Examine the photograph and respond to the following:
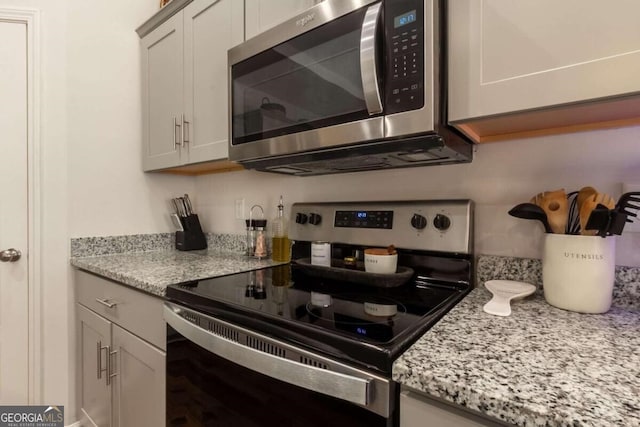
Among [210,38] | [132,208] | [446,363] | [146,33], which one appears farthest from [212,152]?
[446,363]

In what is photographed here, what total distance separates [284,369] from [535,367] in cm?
44

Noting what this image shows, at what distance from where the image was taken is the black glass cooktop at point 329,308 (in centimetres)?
63

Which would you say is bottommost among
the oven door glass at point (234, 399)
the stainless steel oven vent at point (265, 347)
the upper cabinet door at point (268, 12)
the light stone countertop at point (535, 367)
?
the oven door glass at point (234, 399)

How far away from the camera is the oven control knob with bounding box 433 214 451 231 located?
1.05 m

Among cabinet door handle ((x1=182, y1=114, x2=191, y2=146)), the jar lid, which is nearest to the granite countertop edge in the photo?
the jar lid

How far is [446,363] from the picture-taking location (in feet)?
1.78

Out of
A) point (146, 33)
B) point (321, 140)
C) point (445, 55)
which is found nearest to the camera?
point (445, 55)

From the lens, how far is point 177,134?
64.0 inches

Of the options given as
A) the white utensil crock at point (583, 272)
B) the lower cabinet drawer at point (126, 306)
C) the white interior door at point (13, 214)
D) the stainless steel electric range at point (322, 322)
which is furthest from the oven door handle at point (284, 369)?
the white interior door at point (13, 214)

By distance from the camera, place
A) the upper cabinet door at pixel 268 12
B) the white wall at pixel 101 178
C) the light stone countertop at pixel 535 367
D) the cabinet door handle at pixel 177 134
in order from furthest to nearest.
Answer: the cabinet door handle at pixel 177 134, the white wall at pixel 101 178, the upper cabinet door at pixel 268 12, the light stone countertop at pixel 535 367

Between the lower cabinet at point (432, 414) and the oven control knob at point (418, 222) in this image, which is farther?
the oven control knob at point (418, 222)

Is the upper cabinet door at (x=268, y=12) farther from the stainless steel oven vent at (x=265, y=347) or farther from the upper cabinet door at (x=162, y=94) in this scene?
the stainless steel oven vent at (x=265, y=347)

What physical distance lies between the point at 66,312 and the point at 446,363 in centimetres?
191

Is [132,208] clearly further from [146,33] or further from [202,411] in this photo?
[202,411]
